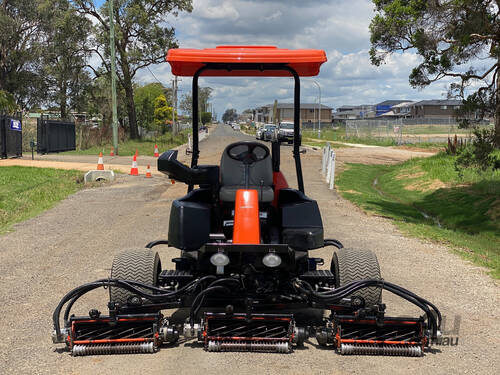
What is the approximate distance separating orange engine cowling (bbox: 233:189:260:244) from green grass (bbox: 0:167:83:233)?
708 cm

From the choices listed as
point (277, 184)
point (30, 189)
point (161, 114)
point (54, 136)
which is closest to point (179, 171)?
point (277, 184)

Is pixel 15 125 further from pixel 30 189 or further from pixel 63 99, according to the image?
pixel 63 99

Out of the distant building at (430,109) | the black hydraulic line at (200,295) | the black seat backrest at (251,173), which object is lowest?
the black hydraulic line at (200,295)

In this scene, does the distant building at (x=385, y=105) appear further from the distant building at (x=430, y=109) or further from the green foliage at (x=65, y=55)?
the green foliage at (x=65, y=55)

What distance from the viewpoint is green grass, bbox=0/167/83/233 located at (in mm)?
12555

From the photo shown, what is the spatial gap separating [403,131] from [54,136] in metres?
36.5

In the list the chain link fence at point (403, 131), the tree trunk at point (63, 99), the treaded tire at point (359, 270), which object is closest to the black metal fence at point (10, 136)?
the tree trunk at point (63, 99)

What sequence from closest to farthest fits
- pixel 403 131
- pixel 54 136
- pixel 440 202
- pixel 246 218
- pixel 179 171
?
pixel 179 171, pixel 246 218, pixel 440 202, pixel 54 136, pixel 403 131

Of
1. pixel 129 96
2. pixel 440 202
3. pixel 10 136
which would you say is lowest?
pixel 440 202

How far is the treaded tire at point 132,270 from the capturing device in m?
4.94

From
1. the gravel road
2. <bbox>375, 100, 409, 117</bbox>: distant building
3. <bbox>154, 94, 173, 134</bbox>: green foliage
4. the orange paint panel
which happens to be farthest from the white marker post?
<bbox>375, 100, 409, 117</bbox>: distant building

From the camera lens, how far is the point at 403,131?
57.1m

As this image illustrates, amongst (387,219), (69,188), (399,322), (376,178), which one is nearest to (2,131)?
(69,188)

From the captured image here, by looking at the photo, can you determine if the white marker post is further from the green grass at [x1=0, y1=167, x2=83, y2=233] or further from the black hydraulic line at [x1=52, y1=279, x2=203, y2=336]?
the black hydraulic line at [x1=52, y1=279, x2=203, y2=336]
